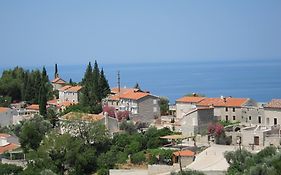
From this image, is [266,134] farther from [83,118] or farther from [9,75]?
[9,75]

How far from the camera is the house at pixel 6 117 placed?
5275 centimetres

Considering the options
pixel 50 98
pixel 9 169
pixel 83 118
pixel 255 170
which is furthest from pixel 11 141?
pixel 255 170

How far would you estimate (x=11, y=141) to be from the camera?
4356 centimetres

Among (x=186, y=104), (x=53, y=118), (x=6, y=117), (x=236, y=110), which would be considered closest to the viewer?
(x=236, y=110)

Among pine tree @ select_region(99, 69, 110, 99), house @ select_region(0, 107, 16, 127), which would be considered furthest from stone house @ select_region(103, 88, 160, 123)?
house @ select_region(0, 107, 16, 127)

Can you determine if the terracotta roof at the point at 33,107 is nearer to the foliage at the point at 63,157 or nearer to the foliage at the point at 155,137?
the foliage at the point at 155,137

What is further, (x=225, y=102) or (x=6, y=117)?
(x=6, y=117)

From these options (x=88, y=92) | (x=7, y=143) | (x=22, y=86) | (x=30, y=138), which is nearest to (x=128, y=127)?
(x=30, y=138)

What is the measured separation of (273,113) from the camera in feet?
126

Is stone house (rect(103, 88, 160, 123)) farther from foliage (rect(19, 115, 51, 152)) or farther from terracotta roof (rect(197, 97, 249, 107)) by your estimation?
foliage (rect(19, 115, 51, 152))

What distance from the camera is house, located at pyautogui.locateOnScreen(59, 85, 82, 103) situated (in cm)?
5869

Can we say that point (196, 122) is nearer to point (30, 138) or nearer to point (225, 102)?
point (225, 102)

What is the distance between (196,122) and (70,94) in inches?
923

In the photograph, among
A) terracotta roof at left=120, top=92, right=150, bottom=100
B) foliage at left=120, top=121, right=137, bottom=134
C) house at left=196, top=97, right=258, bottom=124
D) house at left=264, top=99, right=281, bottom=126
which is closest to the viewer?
house at left=264, top=99, right=281, bottom=126
